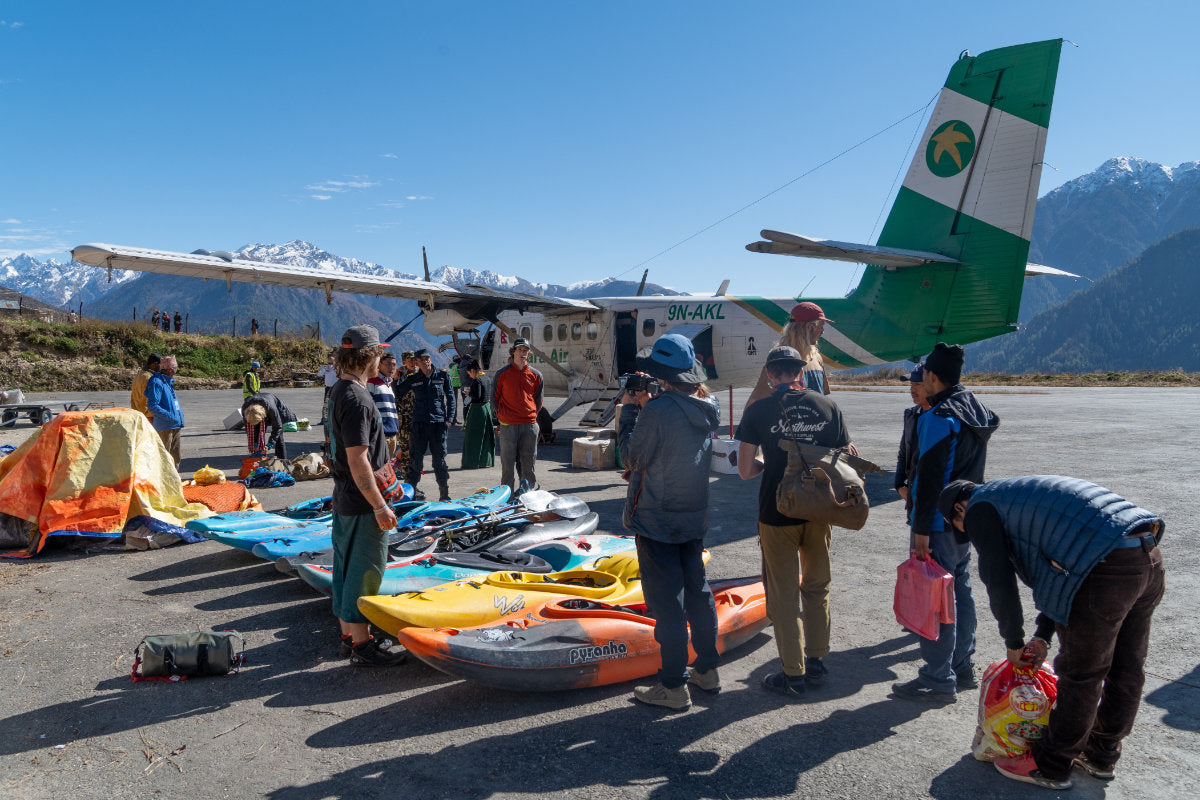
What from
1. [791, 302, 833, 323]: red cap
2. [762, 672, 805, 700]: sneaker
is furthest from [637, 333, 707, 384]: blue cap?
[762, 672, 805, 700]: sneaker

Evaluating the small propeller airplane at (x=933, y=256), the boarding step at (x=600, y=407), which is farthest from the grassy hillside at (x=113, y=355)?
the boarding step at (x=600, y=407)

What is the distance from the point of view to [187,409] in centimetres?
2503

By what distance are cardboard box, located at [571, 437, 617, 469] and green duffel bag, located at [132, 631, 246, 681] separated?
7811mm

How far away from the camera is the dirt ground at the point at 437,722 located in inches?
119

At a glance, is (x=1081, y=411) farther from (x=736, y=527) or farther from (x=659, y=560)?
(x=659, y=560)

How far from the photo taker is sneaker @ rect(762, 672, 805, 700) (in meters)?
3.87

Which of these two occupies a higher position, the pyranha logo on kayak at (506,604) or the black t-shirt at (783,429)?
the black t-shirt at (783,429)

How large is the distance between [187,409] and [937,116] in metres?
25.8

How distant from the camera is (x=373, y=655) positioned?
4234 mm

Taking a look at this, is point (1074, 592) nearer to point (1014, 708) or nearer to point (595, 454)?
point (1014, 708)

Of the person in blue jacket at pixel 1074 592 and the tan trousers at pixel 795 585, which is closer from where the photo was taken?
the person in blue jacket at pixel 1074 592

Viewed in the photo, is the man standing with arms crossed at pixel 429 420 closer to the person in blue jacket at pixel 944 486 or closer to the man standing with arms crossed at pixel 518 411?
the man standing with arms crossed at pixel 518 411

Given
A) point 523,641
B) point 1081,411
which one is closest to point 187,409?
point 523,641

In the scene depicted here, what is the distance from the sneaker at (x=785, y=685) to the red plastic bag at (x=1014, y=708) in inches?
37.9
